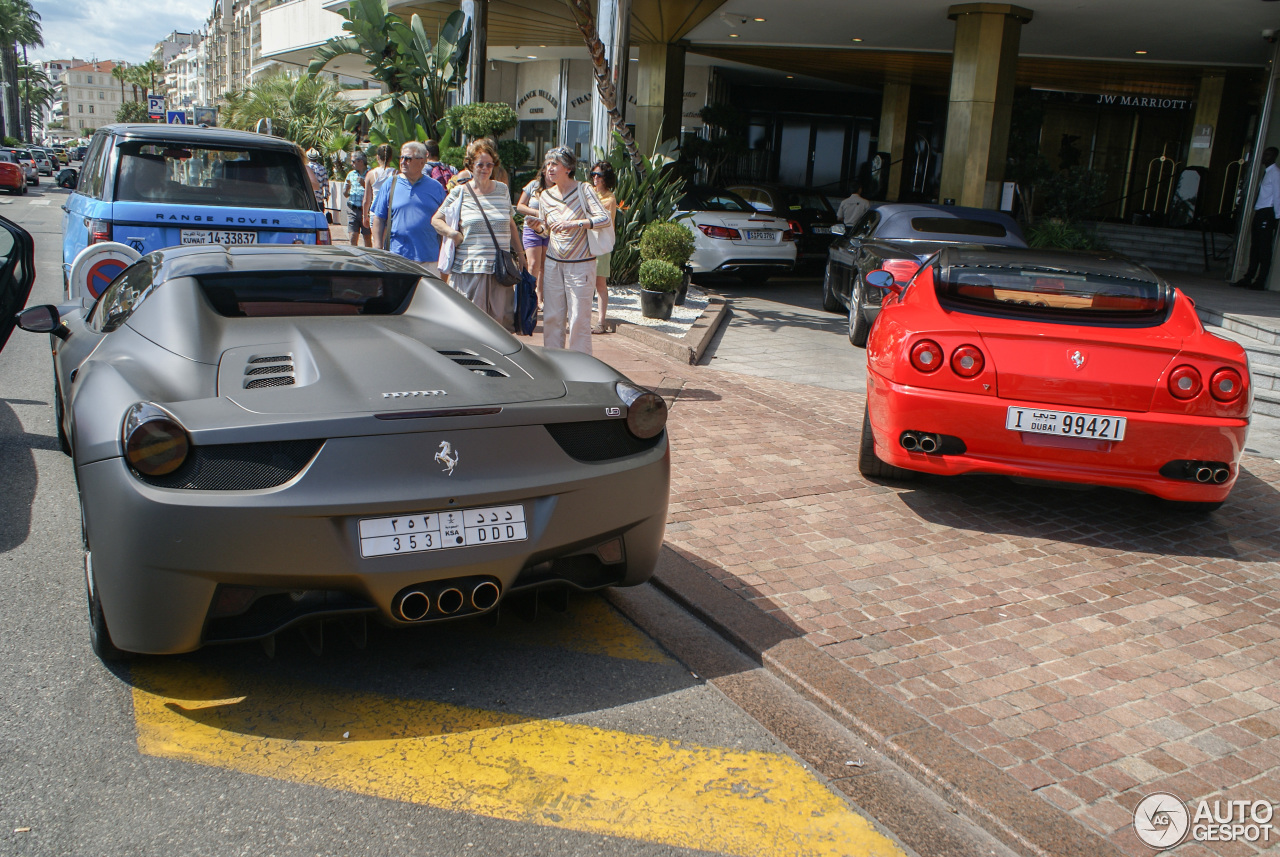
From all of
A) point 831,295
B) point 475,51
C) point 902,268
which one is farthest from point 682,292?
point 475,51

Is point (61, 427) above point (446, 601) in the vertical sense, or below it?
below

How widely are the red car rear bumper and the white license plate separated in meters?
0.03

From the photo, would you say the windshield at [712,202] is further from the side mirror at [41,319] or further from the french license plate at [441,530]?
the french license plate at [441,530]

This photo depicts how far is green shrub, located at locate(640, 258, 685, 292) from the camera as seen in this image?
11.3 m

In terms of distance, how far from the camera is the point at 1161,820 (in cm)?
264

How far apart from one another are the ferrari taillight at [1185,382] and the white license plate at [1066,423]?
293mm

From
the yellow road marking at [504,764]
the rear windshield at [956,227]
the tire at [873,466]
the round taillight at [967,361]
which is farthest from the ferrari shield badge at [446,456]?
the rear windshield at [956,227]

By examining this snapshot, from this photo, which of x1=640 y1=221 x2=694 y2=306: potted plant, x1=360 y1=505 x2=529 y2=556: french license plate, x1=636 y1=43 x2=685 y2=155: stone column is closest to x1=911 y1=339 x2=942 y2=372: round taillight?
x1=360 y1=505 x2=529 y2=556: french license plate

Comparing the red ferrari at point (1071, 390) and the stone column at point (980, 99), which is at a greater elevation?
the stone column at point (980, 99)

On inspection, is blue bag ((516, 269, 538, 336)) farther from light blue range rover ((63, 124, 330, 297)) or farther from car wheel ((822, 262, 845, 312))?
car wheel ((822, 262, 845, 312))

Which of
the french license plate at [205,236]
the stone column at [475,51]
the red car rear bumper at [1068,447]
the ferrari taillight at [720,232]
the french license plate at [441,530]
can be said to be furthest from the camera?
the stone column at [475,51]

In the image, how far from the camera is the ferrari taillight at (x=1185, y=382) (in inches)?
183

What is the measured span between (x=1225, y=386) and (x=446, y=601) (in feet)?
12.6

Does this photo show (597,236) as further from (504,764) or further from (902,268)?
(504,764)
